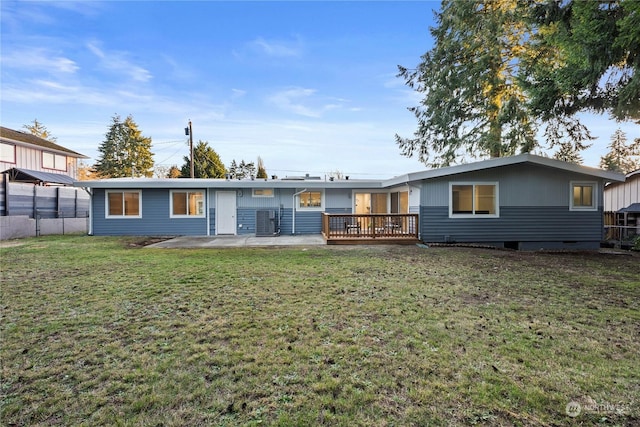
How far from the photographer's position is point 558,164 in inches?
392

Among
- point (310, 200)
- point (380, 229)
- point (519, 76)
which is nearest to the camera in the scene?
point (519, 76)

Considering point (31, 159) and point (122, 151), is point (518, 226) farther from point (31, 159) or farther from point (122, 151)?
point (122, 151)

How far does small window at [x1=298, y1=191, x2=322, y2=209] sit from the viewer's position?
13500 millimetres

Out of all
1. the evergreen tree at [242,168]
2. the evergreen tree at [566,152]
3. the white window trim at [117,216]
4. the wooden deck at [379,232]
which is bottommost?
the wooden deck at [379,232]

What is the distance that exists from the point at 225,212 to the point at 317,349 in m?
11.1

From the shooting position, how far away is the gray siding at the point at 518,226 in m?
10.6

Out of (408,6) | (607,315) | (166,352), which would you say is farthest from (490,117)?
(166,352)

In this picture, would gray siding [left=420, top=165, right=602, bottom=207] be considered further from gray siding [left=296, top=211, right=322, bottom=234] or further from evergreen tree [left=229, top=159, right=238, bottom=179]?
evergreen tree [left=229, top=159, right=238, bottom=179]

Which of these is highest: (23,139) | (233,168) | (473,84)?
(233,168)

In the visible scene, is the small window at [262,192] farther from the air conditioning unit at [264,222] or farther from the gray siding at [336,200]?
the gray siding at [336,200]

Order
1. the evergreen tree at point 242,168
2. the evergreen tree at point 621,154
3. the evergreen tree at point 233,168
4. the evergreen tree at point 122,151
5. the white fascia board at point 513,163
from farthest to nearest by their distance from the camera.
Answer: the evergreen tree at point 242,168 < the evergreen tree at point 233,168 < the evergreen tree at point 621,154 < the evergreen tree at point 122,151 < the white fascia board at point 513,163

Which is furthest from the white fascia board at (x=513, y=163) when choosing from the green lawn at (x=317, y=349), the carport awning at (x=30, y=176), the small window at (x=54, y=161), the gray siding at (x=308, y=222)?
the small window at (x=54, y=161)

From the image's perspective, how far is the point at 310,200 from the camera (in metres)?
13.6

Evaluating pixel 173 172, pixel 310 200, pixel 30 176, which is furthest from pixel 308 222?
pixel 173 172
